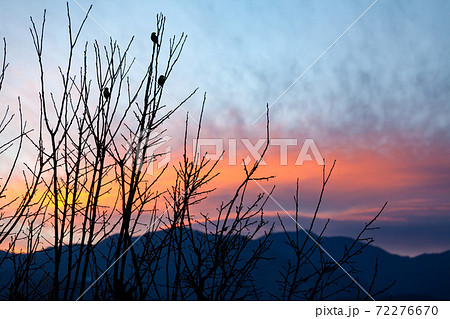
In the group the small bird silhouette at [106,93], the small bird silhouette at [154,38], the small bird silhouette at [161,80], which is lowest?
the small bird silhouette at [106,93]

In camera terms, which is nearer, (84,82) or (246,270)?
(84,82)

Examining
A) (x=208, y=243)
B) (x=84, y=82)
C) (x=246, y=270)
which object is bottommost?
(x=246, y=270)

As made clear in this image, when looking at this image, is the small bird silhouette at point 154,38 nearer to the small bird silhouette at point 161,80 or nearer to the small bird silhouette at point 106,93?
the small bird silhouette at point 161,80

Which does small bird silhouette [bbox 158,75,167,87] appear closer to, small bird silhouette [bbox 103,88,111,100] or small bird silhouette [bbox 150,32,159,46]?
small bird silhouette [bbox 150,32,159,46]

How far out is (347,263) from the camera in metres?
3.30

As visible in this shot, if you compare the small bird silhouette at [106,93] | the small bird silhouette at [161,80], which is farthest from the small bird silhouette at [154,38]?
the small bird silhouette at [106,93]

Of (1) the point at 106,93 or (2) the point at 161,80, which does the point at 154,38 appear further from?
(1) the point at 106,93

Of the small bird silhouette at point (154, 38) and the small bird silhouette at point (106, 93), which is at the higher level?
the small bird silhouette at point (154, 38)

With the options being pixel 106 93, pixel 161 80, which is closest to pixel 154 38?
pixel 161 80
